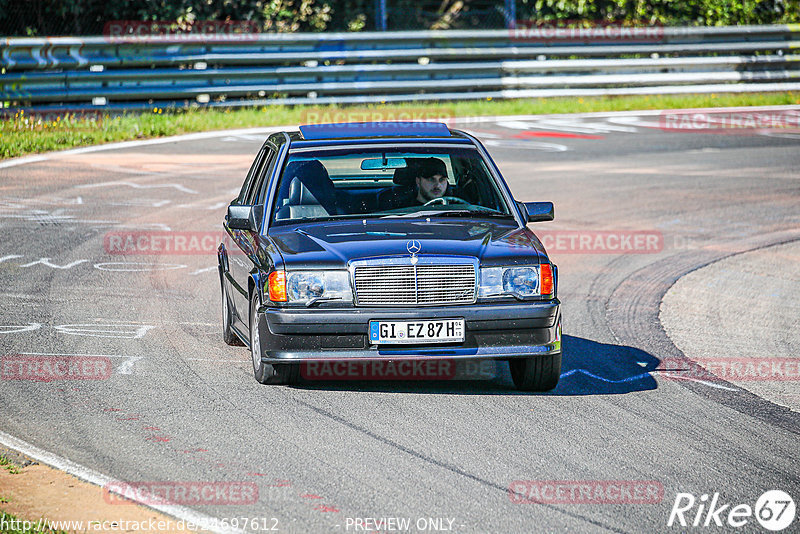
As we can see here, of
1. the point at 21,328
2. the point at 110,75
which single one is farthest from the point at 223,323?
the point at 110,75

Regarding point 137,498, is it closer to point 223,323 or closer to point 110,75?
point 223,323

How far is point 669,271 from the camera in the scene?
38.1 feet

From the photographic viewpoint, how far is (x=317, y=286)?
22.6 ft

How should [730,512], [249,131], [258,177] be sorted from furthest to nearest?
[249,131] → [258,177] → [730,512]

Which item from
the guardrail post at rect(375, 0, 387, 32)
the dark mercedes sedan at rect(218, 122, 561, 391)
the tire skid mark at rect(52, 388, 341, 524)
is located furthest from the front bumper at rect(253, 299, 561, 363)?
the guardrail post at rect(375, 0, 387, 32)

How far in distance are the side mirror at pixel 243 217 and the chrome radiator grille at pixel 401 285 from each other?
1.30m

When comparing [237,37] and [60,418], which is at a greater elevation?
[237,37]

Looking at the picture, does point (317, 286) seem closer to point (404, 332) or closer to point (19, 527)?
point (404, 332)

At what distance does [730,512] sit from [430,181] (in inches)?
144

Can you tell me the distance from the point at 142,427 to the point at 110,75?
640 inches

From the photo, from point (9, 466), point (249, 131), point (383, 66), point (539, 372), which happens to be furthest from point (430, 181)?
point (383, 66)

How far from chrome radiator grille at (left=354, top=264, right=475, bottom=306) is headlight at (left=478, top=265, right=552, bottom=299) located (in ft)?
0.70

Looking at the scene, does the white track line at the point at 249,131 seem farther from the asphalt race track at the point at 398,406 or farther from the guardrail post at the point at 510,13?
the asphalt race track at the point at 398,406

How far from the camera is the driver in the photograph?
8.05m
